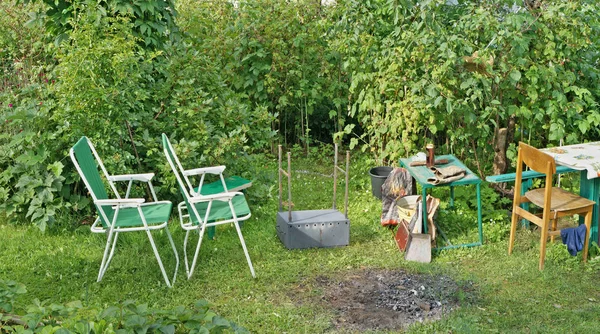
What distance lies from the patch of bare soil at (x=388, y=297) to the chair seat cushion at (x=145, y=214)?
44.6 inches

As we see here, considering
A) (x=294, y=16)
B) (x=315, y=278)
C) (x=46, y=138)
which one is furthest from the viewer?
(x=294, y=16)

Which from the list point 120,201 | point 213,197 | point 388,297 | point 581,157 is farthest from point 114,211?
point 581,157

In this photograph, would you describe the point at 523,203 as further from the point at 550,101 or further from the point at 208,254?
the point at 208,254

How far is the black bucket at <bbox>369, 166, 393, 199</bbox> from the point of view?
6633mm

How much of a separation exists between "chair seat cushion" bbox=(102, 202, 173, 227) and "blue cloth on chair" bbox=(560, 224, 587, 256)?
2.85 meters

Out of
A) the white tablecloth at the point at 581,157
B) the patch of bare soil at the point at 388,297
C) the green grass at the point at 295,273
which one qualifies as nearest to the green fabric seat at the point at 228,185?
the green grass at the point at 295,273

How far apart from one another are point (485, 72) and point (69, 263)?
145 inches

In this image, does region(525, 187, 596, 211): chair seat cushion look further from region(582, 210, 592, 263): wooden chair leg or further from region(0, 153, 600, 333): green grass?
region(0, 153, 600, 333): green grass

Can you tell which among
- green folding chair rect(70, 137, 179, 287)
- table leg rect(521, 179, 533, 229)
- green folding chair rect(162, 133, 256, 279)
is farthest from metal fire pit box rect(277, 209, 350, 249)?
table leg rect(521, 179, 533, 229)

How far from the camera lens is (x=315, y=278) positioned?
16.4 ft

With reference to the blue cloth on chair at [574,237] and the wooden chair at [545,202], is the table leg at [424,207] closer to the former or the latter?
the wooden chair at [545,202]

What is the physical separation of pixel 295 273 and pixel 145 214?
111 centimetres

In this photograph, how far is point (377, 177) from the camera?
662 centimetres

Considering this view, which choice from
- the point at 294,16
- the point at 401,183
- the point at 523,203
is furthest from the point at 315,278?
the point at 294,16
